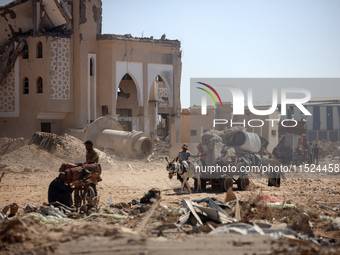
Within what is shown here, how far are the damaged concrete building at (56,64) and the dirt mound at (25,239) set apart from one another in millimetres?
22187

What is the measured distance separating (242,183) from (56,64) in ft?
53.1

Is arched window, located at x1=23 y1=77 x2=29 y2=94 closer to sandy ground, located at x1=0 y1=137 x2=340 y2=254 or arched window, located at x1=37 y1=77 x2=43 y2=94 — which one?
arched window, located at x1=37 y1=77 x2=43 y2=94

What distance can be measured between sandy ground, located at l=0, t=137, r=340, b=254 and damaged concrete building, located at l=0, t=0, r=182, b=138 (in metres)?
5.47

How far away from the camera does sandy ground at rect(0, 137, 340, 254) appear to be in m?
6.16

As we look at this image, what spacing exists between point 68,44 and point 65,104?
3.34m

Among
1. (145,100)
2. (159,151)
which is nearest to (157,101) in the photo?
(145,100)

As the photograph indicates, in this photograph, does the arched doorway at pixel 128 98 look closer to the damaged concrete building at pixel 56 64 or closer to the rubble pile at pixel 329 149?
the damaged concrete building at pixel 56 64

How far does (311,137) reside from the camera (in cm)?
4194

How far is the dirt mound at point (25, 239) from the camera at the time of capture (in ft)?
21.0

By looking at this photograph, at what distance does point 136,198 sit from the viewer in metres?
14.4

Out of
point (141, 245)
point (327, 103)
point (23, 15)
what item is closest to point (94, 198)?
point (141, 245)

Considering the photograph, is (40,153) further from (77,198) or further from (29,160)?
(77,198)

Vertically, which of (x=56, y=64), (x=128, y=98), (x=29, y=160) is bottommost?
(x=29, y=160)

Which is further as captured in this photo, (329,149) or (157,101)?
(329,149)
